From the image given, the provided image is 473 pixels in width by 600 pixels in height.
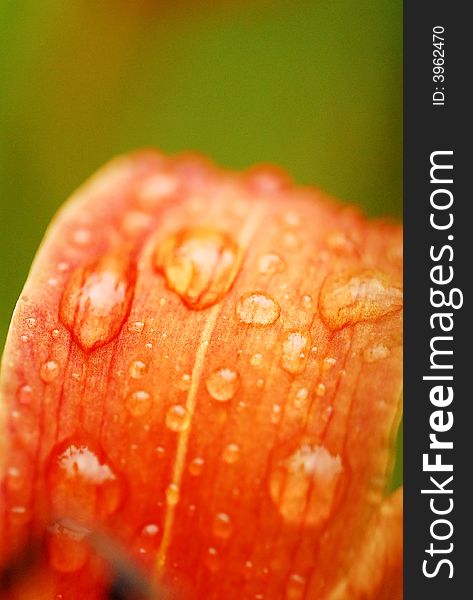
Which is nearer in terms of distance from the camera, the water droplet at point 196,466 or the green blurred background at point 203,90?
the water droplet at point 196,466

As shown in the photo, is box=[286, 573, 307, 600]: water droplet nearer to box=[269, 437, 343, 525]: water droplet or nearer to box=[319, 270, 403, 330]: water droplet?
box=[269, 437, 343, 525]: water droplet

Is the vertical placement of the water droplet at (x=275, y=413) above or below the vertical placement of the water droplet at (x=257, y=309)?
below

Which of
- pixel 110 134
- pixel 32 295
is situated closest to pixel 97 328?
pixel 32 295

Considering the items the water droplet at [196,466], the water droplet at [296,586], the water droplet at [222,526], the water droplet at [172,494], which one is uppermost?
the water droplet at [196,466]

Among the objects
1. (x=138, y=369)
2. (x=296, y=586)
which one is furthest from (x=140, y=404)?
(x=296, y=586)

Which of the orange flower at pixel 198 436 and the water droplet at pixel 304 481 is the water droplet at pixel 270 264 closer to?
the orange flower at pixel 198 436

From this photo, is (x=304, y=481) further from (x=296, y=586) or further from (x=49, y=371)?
(x=49, y=371)

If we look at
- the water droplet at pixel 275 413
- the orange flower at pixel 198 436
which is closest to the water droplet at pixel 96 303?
the orange flower at pixel 198 436
